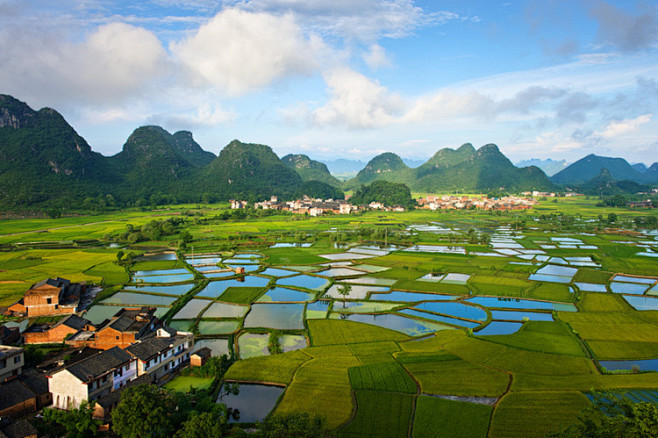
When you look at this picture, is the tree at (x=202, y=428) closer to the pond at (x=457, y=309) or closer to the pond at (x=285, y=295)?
the pond at (x=285, y=295)

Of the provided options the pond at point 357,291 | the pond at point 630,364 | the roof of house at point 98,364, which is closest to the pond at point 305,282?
the pond at point 357,291

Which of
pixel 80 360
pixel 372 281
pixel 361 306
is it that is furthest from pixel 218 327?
pixel 372 281

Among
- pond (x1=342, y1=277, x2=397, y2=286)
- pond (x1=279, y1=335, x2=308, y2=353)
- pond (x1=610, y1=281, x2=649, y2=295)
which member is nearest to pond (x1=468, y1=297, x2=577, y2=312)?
pond (x1=342, y1=277, x2=397, y2=286)

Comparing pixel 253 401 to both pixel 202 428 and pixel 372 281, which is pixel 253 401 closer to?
pixel 202 428

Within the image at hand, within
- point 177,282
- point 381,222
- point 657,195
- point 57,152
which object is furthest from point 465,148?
point 177,282

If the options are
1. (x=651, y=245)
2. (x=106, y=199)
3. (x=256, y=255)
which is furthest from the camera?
(x=106, y=199)

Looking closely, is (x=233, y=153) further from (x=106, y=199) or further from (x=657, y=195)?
(x=657, y=195)
